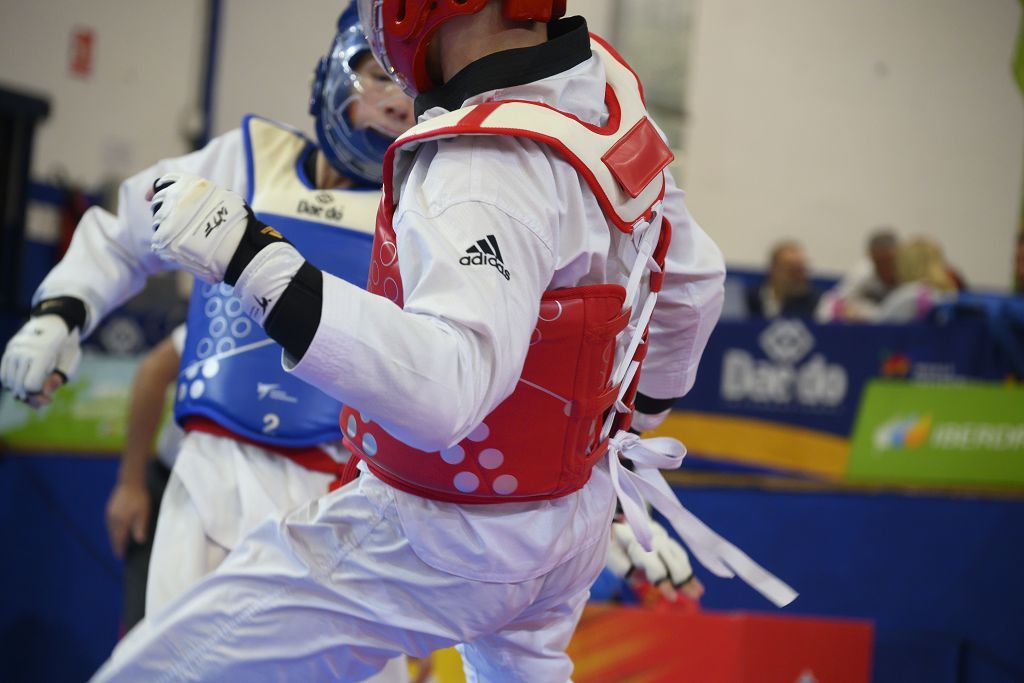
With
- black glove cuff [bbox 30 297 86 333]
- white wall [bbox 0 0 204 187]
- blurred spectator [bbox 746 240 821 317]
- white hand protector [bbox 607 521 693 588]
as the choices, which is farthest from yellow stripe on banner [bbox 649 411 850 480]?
white wall [bbox 0 0 204 187]

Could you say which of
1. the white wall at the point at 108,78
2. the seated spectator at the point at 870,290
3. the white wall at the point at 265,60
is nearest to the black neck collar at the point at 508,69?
the seated spectator at the point at 870,290

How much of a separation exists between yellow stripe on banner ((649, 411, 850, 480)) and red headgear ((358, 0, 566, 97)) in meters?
4.09

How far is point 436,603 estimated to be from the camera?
68.8 inches

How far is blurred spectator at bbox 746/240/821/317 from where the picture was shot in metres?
8.30

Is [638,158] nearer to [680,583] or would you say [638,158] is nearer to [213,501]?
[680,583]

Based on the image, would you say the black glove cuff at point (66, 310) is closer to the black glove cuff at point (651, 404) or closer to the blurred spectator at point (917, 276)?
the black glove cuff at point (651, 404)

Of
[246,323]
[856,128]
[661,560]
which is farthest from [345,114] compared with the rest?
[856,128]

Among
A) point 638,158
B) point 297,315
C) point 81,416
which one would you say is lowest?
point 81,416

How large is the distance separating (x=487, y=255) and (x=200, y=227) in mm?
→ 392

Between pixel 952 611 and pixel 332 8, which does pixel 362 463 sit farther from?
pixel 332 8

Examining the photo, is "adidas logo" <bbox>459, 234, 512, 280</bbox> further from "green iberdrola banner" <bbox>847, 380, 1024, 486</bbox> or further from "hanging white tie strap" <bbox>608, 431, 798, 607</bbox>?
"green iberdrola banner" <bbox>847, 380, 1024, 486</bbox>

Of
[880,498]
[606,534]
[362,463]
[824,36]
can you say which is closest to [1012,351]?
[880,498]

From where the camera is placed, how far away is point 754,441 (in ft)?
18.6

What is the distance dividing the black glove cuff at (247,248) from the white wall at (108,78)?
875cm
